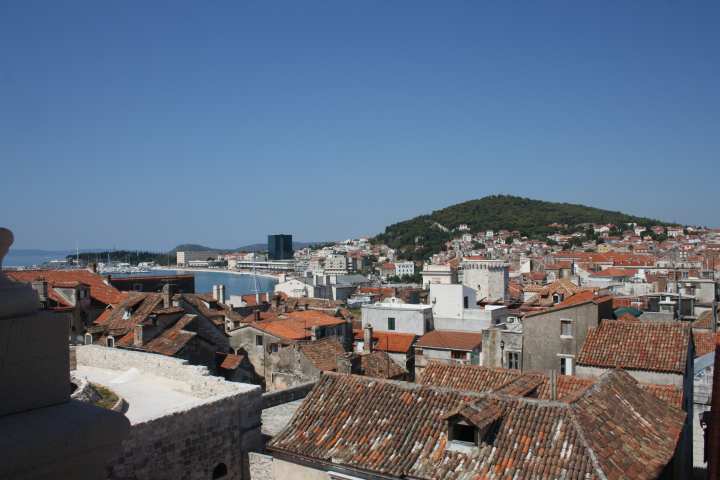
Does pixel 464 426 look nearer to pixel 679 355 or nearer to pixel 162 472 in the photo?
pixel 162 472

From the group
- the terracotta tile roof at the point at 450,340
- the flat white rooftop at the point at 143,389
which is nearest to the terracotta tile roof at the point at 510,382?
the flat white rooftop at the point at 143,389

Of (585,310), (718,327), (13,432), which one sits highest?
(13,432)

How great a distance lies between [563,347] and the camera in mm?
20062

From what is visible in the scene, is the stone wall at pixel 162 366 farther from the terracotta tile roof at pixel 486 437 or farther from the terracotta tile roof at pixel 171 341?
the terracotta tile roof at pixel 486 437

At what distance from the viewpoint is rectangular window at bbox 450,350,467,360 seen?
106 feet

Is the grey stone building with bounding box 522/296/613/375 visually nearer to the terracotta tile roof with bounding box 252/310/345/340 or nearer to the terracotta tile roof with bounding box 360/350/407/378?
the terracotta tile roof with bounding box 360/350/407/378

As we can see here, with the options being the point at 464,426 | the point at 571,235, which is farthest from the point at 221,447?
the point at 571,235

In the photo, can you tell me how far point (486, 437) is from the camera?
10836mm

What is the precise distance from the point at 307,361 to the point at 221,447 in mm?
12320

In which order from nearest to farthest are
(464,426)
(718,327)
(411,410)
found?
(464,426) → (411,410) → (718,327)

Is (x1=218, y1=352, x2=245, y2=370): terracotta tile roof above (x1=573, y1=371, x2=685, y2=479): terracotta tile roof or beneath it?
beneath

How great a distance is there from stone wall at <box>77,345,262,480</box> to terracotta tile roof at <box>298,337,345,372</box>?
373 inches

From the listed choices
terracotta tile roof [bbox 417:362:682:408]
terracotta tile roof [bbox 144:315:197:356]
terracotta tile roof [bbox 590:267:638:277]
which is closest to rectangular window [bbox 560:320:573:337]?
terracotta tile roof [bbox 417:362:682:408]

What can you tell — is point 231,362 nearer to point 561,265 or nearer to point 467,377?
point 467,377
